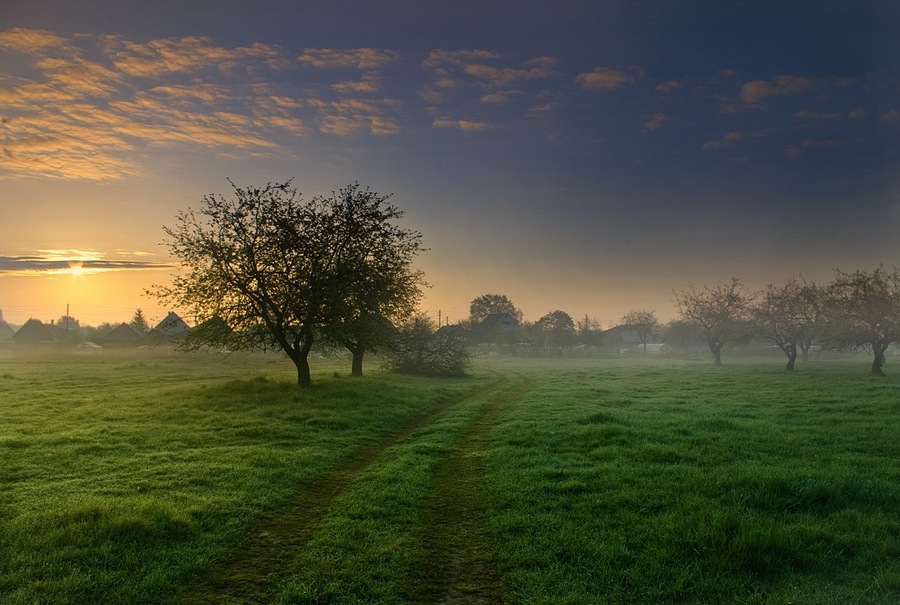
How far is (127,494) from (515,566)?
834cm

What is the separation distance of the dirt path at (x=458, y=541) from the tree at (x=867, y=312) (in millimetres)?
44892

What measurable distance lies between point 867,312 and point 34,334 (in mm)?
145859

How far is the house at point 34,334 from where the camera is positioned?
111012mm

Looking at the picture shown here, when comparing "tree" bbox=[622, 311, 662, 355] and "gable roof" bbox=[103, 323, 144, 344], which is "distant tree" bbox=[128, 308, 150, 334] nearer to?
"gable roof" bbox=[103, 323, 144, 344]

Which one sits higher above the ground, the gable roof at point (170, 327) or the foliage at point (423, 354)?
the gable roof at point (170, 327)

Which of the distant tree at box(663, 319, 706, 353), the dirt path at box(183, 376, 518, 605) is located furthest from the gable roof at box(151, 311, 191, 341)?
the distant tree at box(663, 319, 706, 353)

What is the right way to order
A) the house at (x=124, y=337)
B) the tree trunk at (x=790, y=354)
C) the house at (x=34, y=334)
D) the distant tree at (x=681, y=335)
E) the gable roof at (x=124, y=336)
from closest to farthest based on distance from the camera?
the tree trunk at (x=790, y=354) < the house at (x=124, y=337) < the gable roof at (x=124, y=336) < the distant tree at (x=681, y=335) < the house at (x=34, y=334)

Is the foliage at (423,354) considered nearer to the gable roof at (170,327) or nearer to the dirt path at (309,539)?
the gable roof at (170,327)

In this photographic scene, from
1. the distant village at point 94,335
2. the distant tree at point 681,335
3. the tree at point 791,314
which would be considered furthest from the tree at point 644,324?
the distant village at point 94,335

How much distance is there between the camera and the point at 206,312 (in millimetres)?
27906

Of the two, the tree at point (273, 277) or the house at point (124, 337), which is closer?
the tree at point (273, 277)

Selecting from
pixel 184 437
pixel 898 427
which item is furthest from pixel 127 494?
pixel 898 427

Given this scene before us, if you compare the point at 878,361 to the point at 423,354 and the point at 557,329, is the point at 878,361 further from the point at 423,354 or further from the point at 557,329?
the point at 557,329

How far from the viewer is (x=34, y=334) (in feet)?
368
